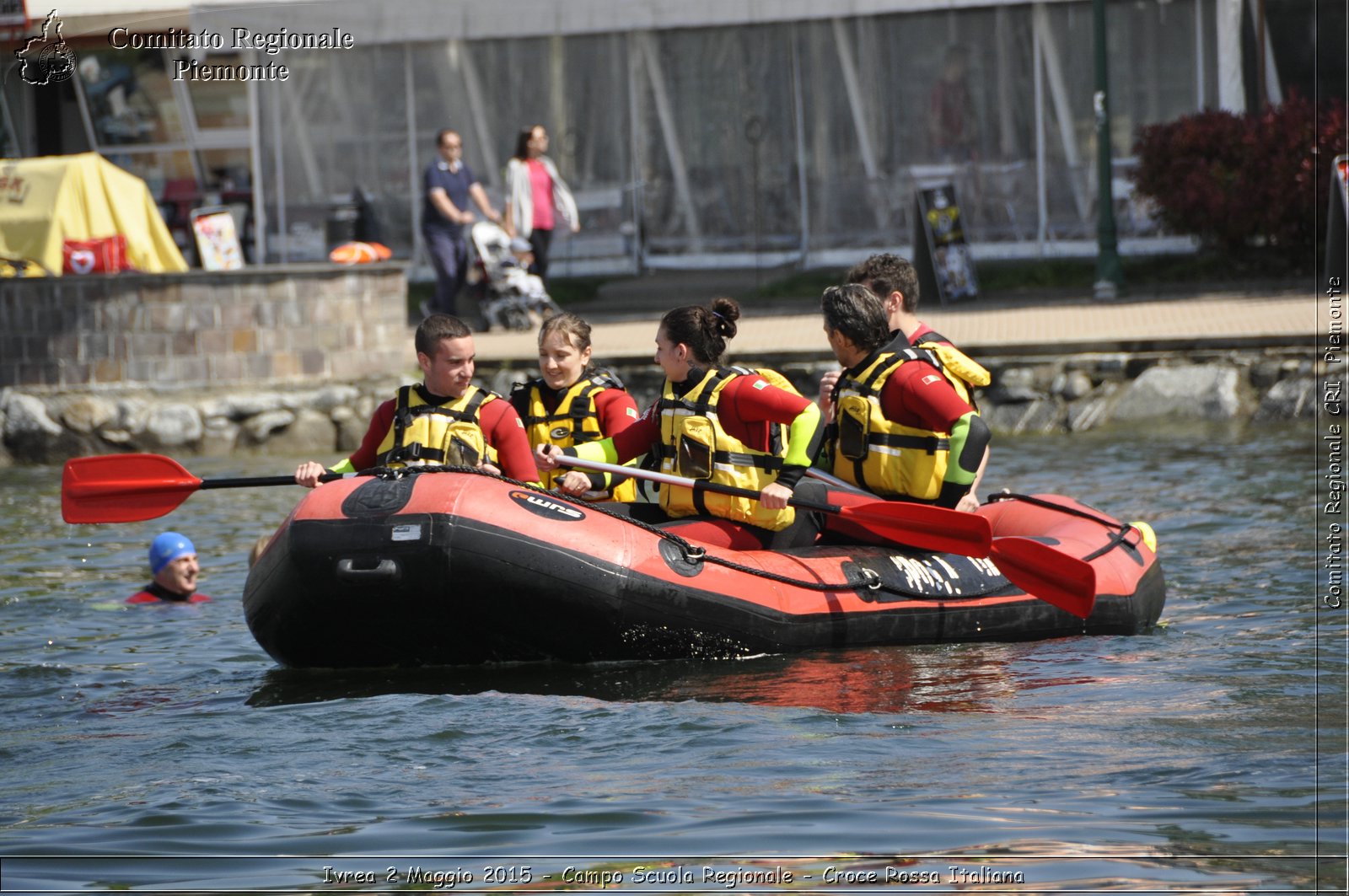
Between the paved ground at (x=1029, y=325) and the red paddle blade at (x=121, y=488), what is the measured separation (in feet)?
17.8

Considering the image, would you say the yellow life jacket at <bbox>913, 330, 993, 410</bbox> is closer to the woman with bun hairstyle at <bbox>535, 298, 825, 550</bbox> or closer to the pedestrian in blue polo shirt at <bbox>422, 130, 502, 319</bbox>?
the woman with bun hairstyle at <bbox>535, 298, 825, 550</bbox>

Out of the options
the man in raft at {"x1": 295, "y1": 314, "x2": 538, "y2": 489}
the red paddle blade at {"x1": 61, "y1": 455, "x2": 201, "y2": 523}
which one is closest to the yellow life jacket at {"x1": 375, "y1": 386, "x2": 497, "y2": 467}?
the man in raft at {"x1": 295, "y1": 314, "x2": 538, "y2": 489}

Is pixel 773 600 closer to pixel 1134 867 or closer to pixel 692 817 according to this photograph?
pixel 692 817

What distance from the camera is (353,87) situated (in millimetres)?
17156

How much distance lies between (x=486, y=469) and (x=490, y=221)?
849 centimetres

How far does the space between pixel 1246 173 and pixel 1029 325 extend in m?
2.36

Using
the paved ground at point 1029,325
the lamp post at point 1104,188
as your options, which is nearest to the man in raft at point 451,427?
the paved ground at point 1029,325

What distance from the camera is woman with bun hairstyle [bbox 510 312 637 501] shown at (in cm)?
727

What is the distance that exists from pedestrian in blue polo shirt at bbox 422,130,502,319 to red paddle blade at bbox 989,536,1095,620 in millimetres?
8295

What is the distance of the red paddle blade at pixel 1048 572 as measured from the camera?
21.8 feet

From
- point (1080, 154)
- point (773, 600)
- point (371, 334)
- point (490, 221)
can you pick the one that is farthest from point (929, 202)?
point (773, 600)

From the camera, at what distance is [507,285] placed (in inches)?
579

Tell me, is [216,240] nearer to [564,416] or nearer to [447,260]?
[447,260]

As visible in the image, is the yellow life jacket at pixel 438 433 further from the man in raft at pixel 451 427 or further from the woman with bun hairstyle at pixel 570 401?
the woman with bun hairstyle at pixel 570 401
